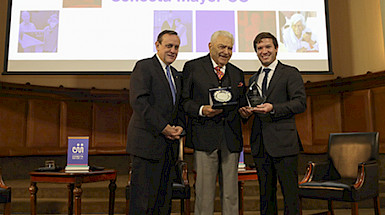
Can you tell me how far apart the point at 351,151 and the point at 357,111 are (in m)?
1.94

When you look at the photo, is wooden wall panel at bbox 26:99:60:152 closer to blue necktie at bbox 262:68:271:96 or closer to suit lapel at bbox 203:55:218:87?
suit lapel at bbox 203:55:218:87

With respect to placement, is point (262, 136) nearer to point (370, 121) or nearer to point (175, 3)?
point (175, 3)

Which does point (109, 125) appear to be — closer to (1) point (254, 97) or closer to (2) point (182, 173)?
(2) point (182, 173)

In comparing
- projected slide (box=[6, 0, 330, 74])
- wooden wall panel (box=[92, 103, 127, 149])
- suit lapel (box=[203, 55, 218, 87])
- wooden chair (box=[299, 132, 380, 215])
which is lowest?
wooden chair (box=[299, 132, 380, 215])

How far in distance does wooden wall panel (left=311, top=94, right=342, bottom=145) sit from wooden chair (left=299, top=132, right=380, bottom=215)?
6.01 ft

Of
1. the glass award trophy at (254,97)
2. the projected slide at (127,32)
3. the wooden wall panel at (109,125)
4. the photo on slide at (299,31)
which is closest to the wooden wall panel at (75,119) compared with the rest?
the wooden wall panel at (109,125)

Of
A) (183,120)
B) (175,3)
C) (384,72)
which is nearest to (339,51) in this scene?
(384,72)

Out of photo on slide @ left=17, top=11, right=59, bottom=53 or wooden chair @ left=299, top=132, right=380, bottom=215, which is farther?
photo on slide @ left=17, top=11, right=59, bottom=53

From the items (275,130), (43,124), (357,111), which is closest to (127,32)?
(43,124)

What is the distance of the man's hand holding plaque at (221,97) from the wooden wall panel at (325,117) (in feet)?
12.1

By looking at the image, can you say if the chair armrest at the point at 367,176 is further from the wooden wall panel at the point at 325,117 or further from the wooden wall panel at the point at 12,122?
the wooden wall panel at the point at 12,122

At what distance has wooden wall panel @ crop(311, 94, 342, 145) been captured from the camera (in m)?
5.04

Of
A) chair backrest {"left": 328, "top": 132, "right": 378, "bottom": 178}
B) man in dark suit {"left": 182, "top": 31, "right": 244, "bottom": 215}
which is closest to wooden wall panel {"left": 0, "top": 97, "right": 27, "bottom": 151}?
man in dark suit {"left": 182, "top": 31, "right": 244, "bottom": 215}

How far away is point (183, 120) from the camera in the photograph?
2.13 meters
